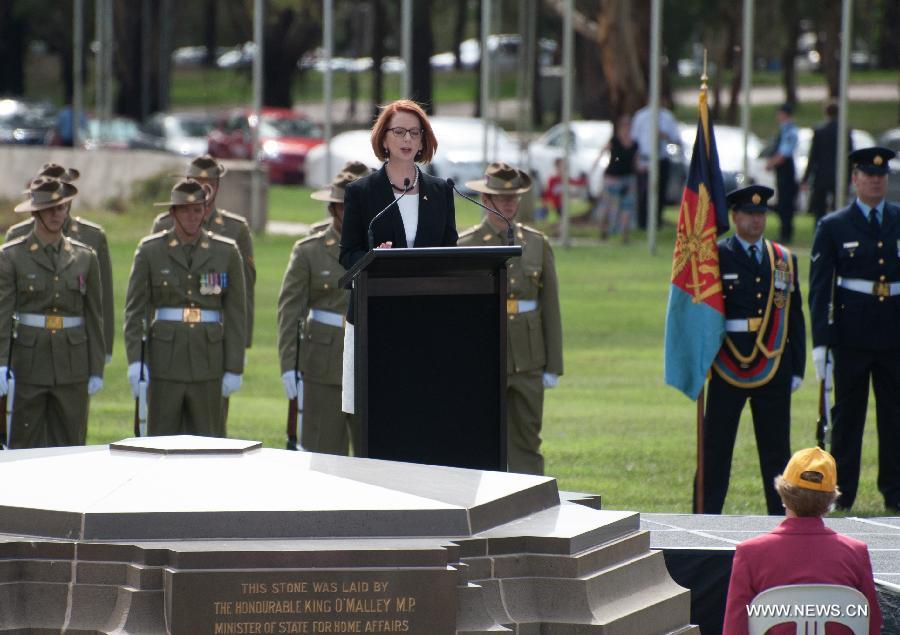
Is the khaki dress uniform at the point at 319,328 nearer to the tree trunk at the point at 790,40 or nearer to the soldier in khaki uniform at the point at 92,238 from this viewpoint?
the soldier in khaki uniform at the point at 92,238

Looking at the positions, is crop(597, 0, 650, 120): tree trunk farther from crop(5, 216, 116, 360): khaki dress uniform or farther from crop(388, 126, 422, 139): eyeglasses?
crop(388, 126, 422, 139): eyeglasses

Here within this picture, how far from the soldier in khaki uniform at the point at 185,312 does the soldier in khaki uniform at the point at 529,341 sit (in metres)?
1.43

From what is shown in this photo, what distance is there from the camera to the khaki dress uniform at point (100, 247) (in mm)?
11688

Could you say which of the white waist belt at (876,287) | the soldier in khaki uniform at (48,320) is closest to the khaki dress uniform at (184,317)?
the soldier in khaki uniform at (48,320)

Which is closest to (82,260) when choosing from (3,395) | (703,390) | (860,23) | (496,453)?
(3,395)

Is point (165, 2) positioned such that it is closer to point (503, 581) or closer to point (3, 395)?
point (3, 395)

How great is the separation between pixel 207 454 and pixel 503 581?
1249mm

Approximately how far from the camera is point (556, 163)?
34.1m

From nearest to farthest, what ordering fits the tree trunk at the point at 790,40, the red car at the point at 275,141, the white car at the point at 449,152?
1. the white car at the point at 449,152
2. the red car at the point at 275,141
3. the tree trunk at the point at 790,40

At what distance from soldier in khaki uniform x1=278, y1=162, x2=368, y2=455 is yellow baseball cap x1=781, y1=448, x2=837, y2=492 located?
5.05 metres

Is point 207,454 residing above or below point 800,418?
above

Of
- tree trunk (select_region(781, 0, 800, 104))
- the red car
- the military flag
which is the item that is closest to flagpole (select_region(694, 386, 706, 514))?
the military flag

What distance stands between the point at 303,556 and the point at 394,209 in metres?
2.14

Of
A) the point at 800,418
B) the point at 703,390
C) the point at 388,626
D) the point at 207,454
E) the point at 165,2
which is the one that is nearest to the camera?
the point at 388,626
